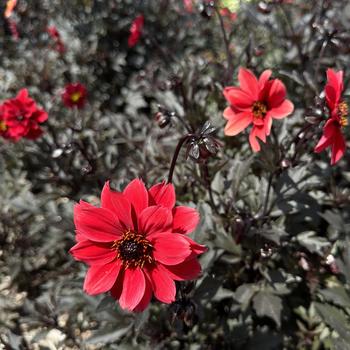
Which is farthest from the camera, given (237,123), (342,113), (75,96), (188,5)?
(188,5)

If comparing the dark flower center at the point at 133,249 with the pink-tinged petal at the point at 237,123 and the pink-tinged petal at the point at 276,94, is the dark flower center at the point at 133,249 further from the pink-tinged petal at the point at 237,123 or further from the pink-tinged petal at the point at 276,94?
the pink-tinged petal at the point at 276,94

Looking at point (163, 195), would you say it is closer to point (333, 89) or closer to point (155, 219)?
point (155, 219)

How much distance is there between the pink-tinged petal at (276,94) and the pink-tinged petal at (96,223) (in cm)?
97

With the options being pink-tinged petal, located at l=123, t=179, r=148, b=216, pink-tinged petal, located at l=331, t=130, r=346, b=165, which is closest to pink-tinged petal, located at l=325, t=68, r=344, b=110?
pink-tinged petal, located at l=331, t=130, r=346, b=165

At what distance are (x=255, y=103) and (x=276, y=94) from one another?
105 millimetres

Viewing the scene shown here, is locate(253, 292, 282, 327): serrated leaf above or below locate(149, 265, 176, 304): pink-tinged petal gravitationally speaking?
below

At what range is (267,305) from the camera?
83.6 inches

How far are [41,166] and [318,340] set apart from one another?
2.36 meters

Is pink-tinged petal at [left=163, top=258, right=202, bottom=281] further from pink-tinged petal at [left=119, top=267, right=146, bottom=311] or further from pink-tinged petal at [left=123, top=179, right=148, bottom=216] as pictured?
pink-tinged petal at [left=123, top=179, right=148, bottom=216]

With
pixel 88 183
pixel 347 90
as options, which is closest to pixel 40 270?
pixel 88 183

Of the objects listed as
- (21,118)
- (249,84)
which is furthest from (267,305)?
(21,118)

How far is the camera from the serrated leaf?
209 cm

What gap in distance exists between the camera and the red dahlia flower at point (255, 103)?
6.20ft

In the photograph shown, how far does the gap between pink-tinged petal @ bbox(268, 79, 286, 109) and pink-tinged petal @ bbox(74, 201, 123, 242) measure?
0.97m
